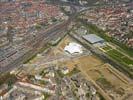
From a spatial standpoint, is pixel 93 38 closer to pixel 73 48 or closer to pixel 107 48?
pixel 107 48

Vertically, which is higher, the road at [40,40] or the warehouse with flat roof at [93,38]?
the warehouse with flat roof at [93,38]

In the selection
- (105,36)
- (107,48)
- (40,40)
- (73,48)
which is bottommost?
(40,40)

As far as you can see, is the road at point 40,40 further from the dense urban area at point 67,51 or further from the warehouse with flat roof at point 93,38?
the warehouse with flat roof at point 93,38

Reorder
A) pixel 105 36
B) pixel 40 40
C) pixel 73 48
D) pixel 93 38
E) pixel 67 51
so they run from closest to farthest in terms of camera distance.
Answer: pixel 67 51, pixel 73 48, pixel 93 38, pixel 105 36, pixel 40 40

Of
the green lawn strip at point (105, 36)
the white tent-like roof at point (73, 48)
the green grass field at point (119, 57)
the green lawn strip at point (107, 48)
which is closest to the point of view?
the green grass field at point (119, 57)

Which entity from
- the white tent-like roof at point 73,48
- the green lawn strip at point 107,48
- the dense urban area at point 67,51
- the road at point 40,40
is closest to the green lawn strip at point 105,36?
the dense urban area at point 67,51

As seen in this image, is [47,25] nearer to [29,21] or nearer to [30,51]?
[29,21]

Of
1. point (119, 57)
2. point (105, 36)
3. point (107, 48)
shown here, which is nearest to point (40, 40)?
point (105, 36)

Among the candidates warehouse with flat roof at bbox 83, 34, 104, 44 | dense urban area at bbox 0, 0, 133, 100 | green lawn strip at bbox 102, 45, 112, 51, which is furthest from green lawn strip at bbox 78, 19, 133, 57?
green lawn strip at bbox 102, 45, 112, 51
